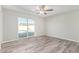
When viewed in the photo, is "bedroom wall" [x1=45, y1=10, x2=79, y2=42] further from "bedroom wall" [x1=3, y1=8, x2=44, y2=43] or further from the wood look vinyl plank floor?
"bedroom wall" [x1=3, y1=8, x2=44, y2=43]

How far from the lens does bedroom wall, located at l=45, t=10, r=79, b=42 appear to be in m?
4.64

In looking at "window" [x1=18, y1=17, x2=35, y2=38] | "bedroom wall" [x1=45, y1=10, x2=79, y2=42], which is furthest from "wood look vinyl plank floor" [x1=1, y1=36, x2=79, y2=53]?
"window" [x1=18, y1=17, x2=35, y2=38]

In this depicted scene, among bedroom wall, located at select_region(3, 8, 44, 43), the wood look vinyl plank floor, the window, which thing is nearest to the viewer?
the wood look vinyl plank floor

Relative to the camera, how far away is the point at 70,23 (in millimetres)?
4973

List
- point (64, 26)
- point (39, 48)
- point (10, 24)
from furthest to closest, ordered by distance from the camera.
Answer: point (64, 26) → point (10, 24) → point (39, 48)

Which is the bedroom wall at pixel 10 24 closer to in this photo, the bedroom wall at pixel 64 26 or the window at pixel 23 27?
the window at pixel 23 27

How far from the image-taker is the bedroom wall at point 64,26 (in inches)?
183

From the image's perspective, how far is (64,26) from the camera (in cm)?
534

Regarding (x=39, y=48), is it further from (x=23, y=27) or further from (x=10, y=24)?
(x=23, y=27)

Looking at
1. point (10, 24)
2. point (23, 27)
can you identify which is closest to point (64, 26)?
point (23, 27)

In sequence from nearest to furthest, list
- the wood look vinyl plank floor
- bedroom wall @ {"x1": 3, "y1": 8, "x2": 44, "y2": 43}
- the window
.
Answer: the wood look vinyl plank floor → bedroom wall @ {"x1": 3, "y1": 8, "x2": 44, "y2": 43} → the window

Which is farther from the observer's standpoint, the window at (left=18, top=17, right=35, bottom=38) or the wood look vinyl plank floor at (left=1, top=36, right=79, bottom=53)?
the window at (left=18, top=17, right=35, bottom=38)
